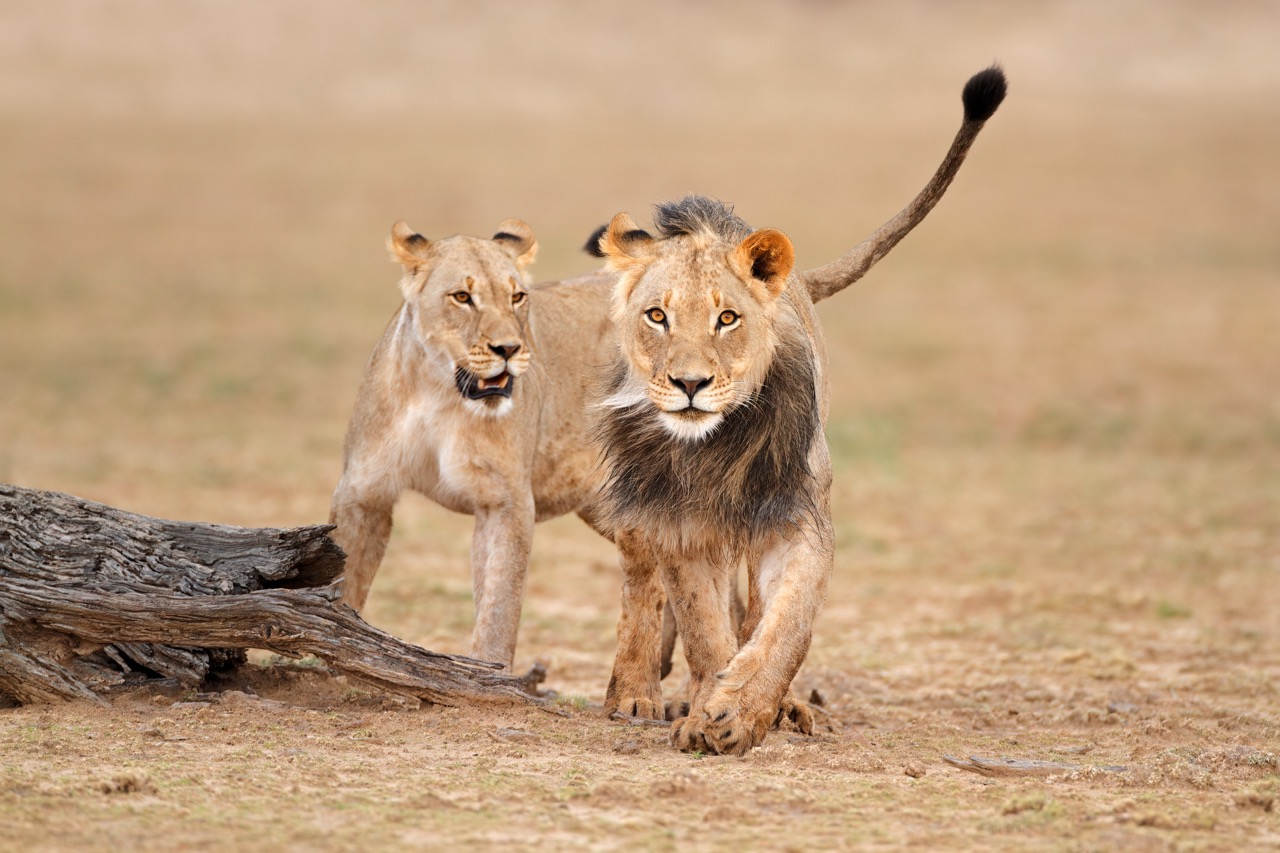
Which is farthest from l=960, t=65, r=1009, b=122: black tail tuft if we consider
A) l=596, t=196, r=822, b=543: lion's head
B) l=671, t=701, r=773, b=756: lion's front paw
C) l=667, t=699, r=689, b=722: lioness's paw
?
l=671, t=701, r=773, b=756: lion's front paw

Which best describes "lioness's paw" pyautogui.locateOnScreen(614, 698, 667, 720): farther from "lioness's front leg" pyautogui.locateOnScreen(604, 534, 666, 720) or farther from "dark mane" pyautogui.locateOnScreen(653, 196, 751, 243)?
"dark mane" pyautogui.locateOnScreen(653, 196, 751, 243)

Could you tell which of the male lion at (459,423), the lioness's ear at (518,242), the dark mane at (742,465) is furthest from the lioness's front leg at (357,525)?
the dark mane at (742,465)

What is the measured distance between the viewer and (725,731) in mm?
4648

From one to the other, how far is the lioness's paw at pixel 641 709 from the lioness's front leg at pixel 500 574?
497 mm

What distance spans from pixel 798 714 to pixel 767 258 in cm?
156

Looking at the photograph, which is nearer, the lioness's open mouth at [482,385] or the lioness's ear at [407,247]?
the lioness's open mouth at [482,385]

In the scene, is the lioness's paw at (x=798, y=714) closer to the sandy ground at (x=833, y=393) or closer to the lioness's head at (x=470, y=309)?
the sandy ground at (x=833, y=393)

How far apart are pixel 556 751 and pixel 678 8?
1946 inches

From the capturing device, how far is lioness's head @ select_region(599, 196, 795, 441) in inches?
189

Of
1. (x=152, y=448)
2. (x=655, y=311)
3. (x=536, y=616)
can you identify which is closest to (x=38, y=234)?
(x=152, y=448)

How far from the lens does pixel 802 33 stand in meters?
50.2

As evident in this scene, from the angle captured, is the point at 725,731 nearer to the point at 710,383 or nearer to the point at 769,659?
the point at 769,659

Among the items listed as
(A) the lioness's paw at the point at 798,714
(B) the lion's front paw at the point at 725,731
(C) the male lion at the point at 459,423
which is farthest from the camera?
(C) the male lion at the point at 459,423

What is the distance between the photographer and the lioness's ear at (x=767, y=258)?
502 centimetres
